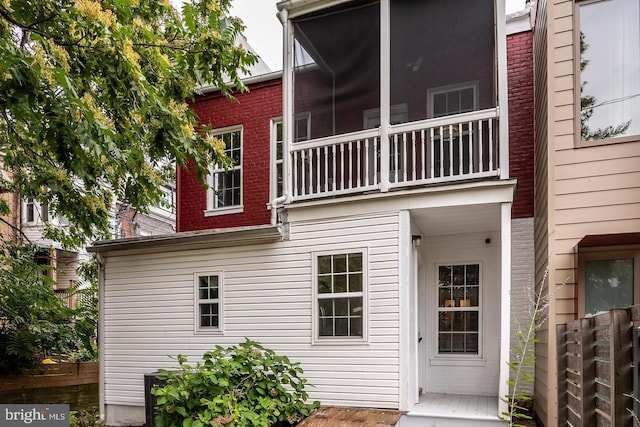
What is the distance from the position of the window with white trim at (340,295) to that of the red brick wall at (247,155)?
2753 mm

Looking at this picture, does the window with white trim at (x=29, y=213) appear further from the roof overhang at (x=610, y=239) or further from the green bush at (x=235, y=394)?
the roof overhang at (x=610, y=239)

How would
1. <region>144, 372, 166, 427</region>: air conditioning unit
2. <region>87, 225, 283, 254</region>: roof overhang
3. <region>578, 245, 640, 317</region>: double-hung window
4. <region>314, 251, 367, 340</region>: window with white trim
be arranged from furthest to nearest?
1. <region>87, 225, 283, 254</region>: roof overhang
2. <region>144, 372, 166, 427</region>: air conditioning unit
3. <region>314, 251, 367, 340</region>: window with white trim
4. <region>578, 245, 640, 317</region>: double-hung window

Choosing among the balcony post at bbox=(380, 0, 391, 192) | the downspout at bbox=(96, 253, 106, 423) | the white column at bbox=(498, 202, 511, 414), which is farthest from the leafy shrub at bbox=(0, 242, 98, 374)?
the white column at bbox=(498, 202, 511, 414)

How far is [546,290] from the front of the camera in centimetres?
520

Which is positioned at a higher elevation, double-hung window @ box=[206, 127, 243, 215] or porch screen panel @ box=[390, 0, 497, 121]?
porch screen panel @ box=[390, 0, 497, 121]

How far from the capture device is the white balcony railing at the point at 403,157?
568 cm

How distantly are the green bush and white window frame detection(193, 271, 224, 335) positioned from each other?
1086 millimetres

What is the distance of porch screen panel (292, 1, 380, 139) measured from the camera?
620 cm

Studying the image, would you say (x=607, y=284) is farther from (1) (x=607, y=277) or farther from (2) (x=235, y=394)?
(2) (x=235, y=394)

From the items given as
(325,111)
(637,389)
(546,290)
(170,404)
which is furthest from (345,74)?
(637,389)

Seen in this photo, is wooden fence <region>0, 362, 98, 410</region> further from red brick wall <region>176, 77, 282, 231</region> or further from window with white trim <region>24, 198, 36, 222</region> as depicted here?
window with white trim <region>24, 198, 36, 222</region>

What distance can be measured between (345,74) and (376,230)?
224 centimetres

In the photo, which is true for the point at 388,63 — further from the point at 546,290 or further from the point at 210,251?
the point at 210,251

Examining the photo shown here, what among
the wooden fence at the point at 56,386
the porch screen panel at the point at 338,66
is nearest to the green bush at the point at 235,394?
the porch screen panel at the point at 338,66
